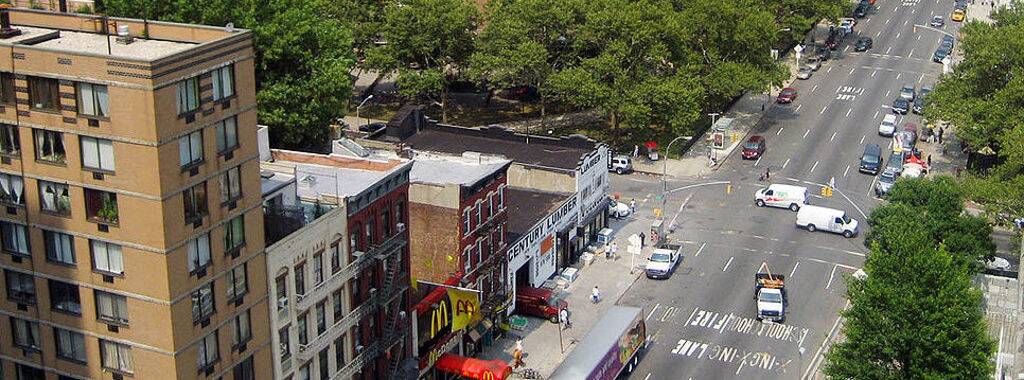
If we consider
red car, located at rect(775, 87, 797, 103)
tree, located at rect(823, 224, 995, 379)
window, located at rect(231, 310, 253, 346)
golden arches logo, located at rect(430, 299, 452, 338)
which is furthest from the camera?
red car, located at rect(775, 87, 797, 103)

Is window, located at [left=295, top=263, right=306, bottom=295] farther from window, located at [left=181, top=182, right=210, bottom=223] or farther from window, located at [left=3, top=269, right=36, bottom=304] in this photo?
window, located at [left=3, top=269, right=36, bottom=304]

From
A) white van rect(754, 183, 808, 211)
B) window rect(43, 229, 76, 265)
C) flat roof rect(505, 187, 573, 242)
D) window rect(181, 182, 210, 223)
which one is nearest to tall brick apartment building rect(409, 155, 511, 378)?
flat roof rect(505, 187, 573, 242)

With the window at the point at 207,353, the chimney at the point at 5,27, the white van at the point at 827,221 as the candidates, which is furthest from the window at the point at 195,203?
the white van at the point at 827,221

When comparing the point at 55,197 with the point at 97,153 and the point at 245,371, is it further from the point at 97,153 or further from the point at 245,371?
the point at 245,371

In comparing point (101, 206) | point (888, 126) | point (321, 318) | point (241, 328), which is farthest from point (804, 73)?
point (101, 206)

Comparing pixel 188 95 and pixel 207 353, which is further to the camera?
pixel 207 353

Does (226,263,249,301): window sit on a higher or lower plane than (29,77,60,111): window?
lower

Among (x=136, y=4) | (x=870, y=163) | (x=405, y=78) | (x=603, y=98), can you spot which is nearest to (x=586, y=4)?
→ (x=603, y=98)
